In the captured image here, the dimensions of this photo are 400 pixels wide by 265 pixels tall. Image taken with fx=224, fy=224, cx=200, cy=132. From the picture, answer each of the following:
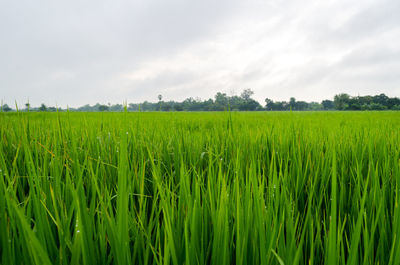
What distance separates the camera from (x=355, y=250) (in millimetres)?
397

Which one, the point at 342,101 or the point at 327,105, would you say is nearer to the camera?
the point at 342,101

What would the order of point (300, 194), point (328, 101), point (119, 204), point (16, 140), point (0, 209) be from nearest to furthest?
point (119, 204) → point (0, 209) → point (300, 194) → point (16, 140) → point (328, 101)

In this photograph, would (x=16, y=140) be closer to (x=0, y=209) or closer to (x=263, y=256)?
(x=0, y=209)

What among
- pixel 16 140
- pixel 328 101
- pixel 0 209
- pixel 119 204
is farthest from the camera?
pixel 328 101

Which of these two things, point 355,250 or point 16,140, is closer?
point 355,250

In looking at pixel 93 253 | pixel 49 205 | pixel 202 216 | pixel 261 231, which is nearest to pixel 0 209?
pixel 49 205

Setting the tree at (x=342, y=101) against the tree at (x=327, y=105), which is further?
the tree at (x=327, y=105)

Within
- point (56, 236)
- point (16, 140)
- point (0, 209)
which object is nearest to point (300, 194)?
point (56, 236)

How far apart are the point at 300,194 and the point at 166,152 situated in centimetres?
74

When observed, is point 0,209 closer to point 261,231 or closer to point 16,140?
point 261,231

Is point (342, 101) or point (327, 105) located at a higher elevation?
point (342, 101)

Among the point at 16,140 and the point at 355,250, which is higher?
the point at 16,140

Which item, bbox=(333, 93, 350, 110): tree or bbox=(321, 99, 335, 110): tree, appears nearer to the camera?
bbox=(333, 93, 350, 110): tree

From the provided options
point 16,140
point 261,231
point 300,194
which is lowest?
point 300,194
